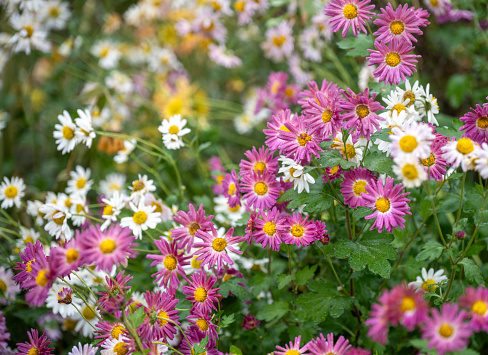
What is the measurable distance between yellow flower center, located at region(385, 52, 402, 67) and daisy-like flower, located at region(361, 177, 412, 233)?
0.86 feet

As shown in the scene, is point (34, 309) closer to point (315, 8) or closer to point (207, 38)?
point (207, 38)

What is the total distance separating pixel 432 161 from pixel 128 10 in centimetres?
210

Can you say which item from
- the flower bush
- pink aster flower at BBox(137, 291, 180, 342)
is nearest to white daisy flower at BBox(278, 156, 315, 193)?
the flower bush

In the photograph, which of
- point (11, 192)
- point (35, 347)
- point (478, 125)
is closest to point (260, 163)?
point (478, 125)

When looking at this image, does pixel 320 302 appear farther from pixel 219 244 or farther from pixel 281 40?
pixel 281 40

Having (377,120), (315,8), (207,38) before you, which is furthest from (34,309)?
(315,8)

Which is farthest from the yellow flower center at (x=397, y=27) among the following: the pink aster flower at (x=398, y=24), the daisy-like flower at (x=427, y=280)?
the daisy-like flower at (x=427, y=280)

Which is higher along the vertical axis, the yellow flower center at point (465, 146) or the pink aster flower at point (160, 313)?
the yellow flower center at point (465, 146)

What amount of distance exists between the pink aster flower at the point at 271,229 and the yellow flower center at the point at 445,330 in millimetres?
373

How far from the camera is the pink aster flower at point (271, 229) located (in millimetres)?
944

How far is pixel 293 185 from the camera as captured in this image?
39.1 inches

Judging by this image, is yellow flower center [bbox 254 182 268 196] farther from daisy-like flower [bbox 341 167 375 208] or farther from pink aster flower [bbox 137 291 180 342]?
pink aster flower [bbox 137 291 180 342]

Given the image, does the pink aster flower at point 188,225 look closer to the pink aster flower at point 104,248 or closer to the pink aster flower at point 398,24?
the pink aster flower at point 104,248

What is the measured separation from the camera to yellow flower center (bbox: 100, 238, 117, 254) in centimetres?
80
